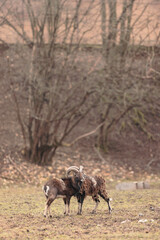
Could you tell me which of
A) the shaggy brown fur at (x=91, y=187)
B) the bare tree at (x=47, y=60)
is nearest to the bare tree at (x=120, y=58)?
the bare tree at (x=47, y=60)

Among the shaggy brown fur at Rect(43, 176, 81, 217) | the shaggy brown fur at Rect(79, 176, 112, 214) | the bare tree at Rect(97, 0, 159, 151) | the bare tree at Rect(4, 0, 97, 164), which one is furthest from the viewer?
the bare tree at Rect(97, 0, 159, 151)

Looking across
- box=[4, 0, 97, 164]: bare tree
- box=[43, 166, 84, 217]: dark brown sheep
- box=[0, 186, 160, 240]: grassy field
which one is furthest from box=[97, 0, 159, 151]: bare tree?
box=[43, 166, 84, 217]: dark brown sheep

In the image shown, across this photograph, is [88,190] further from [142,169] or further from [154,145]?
[154,145]

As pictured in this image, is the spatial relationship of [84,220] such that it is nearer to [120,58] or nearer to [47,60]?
[47,60]

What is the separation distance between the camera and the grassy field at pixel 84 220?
7.21 metres

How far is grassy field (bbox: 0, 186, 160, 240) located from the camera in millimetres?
7215

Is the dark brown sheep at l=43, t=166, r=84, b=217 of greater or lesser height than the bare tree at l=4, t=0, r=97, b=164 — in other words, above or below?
below

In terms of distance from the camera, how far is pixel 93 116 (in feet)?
Result: 82.8

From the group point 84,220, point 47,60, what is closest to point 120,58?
point 47,60

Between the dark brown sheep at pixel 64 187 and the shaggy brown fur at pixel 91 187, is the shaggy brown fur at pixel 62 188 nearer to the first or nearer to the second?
the dark brown sheep at pixel 64 187

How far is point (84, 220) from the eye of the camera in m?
8.62

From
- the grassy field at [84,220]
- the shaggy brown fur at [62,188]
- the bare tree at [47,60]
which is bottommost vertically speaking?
the grassy field at [84,220]

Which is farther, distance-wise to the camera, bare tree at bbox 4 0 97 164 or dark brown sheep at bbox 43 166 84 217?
bare tree at bbox 4 0 97 164

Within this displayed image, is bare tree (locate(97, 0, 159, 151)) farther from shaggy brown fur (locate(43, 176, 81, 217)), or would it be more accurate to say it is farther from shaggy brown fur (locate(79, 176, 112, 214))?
shaggy brown fur (locate(43, 176, 81, 217))
